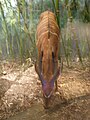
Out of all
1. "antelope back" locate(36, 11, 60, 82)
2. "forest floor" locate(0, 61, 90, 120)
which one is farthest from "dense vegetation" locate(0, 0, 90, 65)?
"antelope back" locate(36, 11, 60, 82)

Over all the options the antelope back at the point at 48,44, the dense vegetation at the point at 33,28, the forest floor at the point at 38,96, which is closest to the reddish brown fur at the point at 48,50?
the antelope back at the point at 48,44

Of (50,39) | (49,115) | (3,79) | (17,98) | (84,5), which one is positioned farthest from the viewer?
(84,5)

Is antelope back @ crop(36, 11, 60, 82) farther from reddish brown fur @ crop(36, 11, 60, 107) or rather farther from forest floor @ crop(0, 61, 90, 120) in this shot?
forest floor @ crop(0, 61, 90, 120)

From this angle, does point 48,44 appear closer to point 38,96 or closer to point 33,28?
point 38,96

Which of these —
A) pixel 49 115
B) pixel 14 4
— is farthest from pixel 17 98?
pixel 14 4

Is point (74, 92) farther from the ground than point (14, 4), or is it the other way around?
point (14, 4)

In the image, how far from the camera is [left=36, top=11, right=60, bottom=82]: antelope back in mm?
2974

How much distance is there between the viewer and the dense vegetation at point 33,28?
4.68m

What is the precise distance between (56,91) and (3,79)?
921mm

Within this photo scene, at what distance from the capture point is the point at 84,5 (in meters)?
4.76

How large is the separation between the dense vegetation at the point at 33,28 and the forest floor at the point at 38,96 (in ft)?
1.16

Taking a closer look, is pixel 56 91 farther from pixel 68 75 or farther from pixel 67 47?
pixel 67 47

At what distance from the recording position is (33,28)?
16.3 feet

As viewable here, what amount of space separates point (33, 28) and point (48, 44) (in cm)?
181
